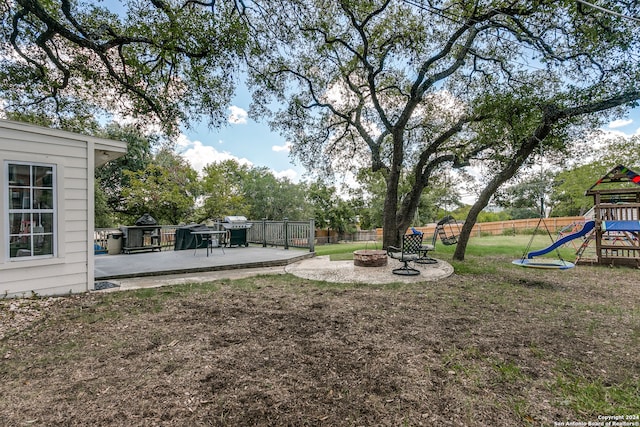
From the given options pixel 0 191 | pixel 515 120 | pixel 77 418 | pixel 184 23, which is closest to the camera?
pixel 77 418

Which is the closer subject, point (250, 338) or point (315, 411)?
point (315, 411)

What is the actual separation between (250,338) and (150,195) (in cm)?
1450

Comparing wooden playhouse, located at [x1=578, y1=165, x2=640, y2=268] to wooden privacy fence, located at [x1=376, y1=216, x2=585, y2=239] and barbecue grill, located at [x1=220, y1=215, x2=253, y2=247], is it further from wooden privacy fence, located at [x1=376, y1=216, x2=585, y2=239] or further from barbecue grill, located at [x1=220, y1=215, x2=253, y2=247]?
wooden privacy fence, located at [x1=376, y1=216, x2=585, y2=239]

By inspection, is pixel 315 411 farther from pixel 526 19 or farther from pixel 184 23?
pixel 526 19

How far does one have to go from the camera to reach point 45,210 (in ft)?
14.0

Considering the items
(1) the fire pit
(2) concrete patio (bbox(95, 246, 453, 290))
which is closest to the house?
(2) concrete patio (bbox(95, 246, 453, 290))

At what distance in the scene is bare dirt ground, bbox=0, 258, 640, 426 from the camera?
6.21 feet

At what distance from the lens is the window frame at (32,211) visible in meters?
3.94

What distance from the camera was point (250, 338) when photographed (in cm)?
307

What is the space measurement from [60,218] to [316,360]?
14.3 feet

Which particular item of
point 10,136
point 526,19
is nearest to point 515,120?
point 526,19

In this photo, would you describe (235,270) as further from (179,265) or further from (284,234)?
(284,234)

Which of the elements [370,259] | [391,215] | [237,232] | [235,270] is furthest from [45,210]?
[391,215]

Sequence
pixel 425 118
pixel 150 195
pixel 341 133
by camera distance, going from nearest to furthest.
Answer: pixel 425 118, pixel 341 133, pixel 150 195
